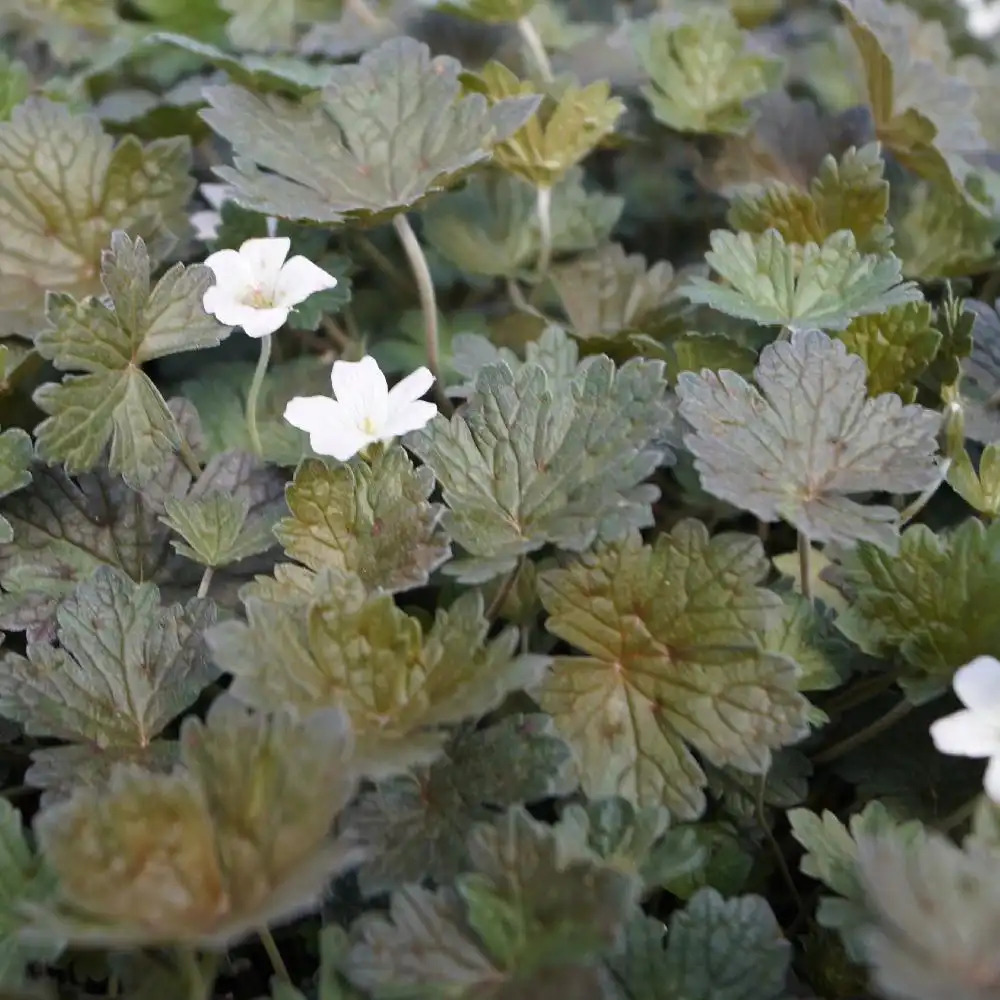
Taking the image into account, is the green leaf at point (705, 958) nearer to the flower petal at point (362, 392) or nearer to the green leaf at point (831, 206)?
the flower petal at point (362, 392)

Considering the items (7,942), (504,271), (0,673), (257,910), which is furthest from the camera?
(504,271)

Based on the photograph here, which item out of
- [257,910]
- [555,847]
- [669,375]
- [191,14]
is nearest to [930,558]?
[669,375]

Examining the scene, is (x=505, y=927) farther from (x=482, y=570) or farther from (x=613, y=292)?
(x=613, y=292)

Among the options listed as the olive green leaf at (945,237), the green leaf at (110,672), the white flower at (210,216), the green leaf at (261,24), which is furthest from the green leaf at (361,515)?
the green leaf at (261,24)

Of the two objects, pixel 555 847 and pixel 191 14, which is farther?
pixel 191 14

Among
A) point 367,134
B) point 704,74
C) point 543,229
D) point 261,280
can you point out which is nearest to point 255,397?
point 261,280

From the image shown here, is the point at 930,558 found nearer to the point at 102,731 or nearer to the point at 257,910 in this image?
the point at 257,910
